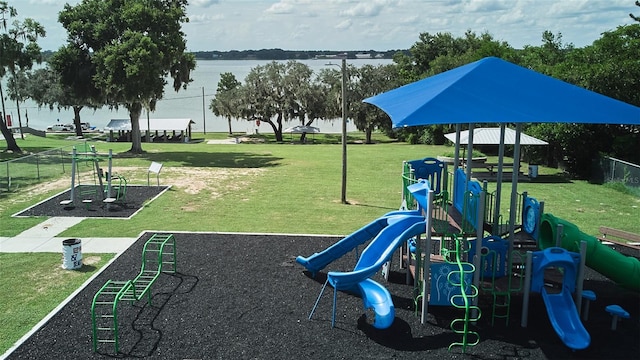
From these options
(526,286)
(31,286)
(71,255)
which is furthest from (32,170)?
(526,286)

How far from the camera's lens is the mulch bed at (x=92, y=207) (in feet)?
54.5

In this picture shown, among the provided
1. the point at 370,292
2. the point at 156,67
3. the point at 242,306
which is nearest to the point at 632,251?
the point at 370,292

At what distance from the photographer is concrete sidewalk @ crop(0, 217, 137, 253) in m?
13.1

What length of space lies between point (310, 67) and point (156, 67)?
94.2ft

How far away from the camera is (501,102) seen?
8.84 metres

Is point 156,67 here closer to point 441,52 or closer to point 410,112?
point 410,112

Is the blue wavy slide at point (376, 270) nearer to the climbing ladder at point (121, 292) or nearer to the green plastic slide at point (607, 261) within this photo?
the green plastic slide at point (607, 261)

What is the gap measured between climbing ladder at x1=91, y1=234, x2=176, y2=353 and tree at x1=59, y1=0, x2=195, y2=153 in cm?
1879

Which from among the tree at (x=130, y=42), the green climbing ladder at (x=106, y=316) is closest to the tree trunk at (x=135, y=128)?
the tree at (x=130, y=42)

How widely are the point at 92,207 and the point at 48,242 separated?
12.9ft

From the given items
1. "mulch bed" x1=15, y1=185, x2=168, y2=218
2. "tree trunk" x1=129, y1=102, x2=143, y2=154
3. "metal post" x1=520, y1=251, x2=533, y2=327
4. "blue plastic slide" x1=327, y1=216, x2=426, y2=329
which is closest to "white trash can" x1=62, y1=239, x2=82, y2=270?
"mulch bed" x1=15, y1=185, x2=168, y2=218

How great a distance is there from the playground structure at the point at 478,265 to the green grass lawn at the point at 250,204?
5049 mm

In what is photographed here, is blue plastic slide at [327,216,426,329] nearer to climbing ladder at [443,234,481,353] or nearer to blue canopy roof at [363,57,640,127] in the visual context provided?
climbing ladder at [443,234,481,353]

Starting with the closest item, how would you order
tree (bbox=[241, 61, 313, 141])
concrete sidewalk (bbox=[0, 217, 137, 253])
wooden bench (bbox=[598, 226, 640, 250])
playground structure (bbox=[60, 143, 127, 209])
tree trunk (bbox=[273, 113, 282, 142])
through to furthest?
1. wooden bench (bbox=[598, 226, 640, 250])
2. concrete sidewalk (bbox=[0, 217, 137, 253])
3. playground structure (bbox=[60, 143, 127, 209])
4. tree (bbox=[241, 61, 313, 141])
5. tree trunk (bbox=[273, 113, 282, 142])
